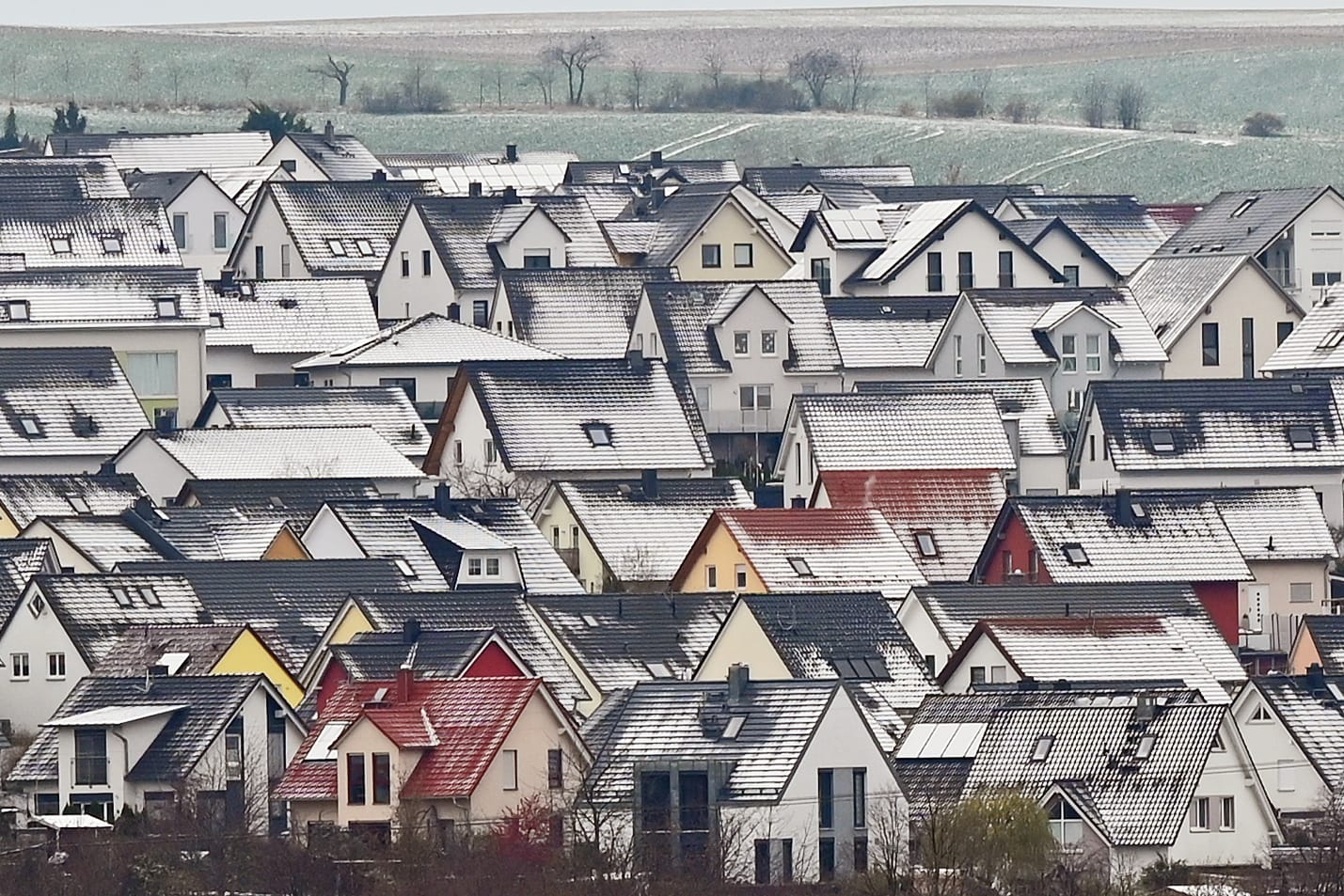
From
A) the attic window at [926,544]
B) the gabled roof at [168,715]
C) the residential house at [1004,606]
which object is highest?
the attic window at [926,544]

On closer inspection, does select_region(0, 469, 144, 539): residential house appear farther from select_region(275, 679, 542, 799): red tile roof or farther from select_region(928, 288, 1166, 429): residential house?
select_region(928, 288, 1166, 429): residential house

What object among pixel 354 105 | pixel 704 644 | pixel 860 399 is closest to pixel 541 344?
pixel 860 399

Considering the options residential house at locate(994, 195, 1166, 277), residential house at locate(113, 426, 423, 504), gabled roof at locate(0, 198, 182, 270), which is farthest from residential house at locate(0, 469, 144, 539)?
residential house at locate(994, 195, 1166, 277)

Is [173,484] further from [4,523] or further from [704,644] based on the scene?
[704,644]

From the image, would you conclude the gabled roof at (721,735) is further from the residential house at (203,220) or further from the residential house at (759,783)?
the residential house at (203,220)

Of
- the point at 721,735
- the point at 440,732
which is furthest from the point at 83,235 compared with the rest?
the point at 721,735

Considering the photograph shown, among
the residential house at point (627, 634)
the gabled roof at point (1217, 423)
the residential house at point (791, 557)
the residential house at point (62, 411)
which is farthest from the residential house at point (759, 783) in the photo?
the residential house at point (62, 411)
